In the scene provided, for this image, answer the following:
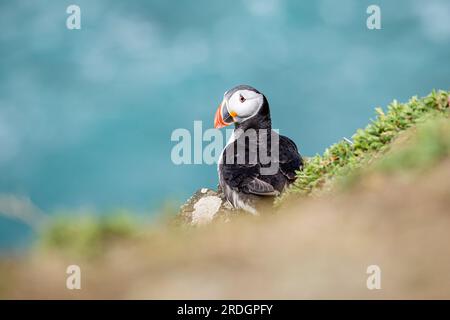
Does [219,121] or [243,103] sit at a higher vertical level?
[243,103]

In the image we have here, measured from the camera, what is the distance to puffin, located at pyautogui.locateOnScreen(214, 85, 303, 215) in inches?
410

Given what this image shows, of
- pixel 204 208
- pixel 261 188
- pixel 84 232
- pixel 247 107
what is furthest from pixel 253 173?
pixel 84 232

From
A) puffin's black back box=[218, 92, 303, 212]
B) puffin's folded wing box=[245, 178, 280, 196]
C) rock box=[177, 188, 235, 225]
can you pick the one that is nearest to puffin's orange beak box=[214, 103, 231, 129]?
puffin's black back box=[218, 92, 303, 212]

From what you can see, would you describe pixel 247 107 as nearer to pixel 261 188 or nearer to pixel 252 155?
pixel 252 155

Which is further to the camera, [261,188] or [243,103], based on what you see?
[243,103]

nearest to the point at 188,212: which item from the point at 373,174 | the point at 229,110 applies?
the point at 229,110

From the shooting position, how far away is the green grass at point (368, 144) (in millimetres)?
9039

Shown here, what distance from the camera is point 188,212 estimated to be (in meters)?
12.6

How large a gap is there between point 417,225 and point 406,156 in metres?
1.46

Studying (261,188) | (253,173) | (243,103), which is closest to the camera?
(261,188)

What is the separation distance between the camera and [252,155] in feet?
35.9

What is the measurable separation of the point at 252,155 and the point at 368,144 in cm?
231

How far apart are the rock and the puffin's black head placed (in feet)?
5.28
